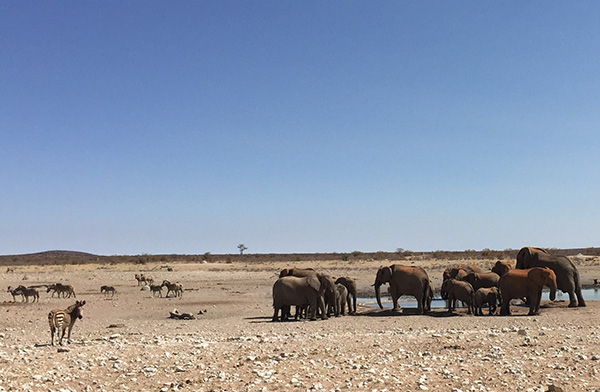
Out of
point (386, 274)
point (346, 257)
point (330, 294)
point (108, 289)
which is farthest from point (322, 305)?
point (346, 257)

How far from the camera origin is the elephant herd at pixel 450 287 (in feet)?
73.9

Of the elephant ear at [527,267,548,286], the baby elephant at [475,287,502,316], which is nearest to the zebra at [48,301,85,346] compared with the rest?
the baby elephant at [475,287,502,316]

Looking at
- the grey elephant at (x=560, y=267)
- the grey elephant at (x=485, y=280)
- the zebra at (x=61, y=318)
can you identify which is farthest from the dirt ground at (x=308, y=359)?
the grey elephant at (x=485, y=280)

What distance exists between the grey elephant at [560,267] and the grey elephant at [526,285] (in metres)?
2.48

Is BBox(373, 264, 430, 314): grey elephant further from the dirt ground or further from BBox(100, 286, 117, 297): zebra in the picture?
BBox(100, 286, 117, 297): zebra

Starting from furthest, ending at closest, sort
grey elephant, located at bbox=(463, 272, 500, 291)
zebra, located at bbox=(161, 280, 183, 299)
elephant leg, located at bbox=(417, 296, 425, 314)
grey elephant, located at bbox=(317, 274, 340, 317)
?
zebra, located at bbox=(161, 280, 183, 299), grey elephant, located at bbox=(463, 272, 500, 291), elephant leg, located at bbox=(417, 296, 425, 314), grey elephant, located at bbox=(317, 274, 340, 317)

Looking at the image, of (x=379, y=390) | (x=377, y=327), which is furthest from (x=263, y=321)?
(x=379, y=390)

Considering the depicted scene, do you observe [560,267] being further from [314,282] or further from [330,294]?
[314,282]

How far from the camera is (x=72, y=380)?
10961mm

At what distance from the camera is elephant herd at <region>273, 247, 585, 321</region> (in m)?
22.5

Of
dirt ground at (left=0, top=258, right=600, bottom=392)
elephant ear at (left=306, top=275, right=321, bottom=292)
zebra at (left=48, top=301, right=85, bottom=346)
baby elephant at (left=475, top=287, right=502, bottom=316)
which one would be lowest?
dirt ground at (left=0, top=258, right=600, bottom=392)

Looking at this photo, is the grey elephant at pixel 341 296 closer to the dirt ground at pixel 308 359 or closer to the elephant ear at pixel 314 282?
the elephant ear at pixel 314 282

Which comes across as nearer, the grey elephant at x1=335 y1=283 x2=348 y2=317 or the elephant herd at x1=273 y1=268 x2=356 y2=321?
the elephant herd at x1=273 y1=268 x2=356 y2=321

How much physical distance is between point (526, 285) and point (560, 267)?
147 inches
